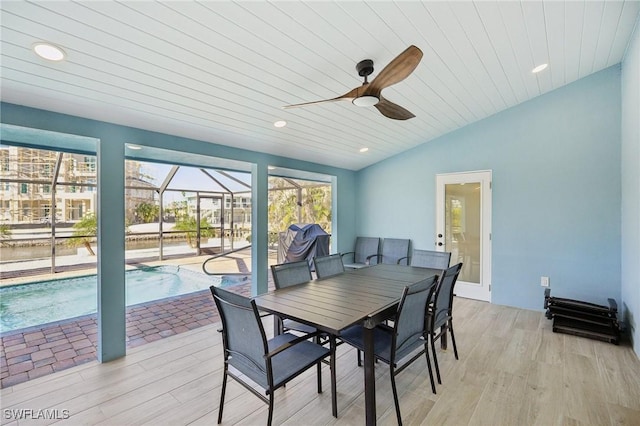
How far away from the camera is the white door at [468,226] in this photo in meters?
4.40

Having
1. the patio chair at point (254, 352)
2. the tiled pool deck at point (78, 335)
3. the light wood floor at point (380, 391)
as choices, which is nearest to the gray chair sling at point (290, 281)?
the patio chair at point (254, 352)

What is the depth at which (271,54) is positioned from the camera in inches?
86.7

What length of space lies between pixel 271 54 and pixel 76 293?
6.03 m

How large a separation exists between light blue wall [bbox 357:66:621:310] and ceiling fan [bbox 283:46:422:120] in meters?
2.49

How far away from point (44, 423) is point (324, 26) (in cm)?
331

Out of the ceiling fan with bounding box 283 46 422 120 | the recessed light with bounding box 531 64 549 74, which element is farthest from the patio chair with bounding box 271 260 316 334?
the recessed light with bounding box 531 64 549 74

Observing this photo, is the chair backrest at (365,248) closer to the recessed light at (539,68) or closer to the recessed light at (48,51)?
the recessed light at (539,68)

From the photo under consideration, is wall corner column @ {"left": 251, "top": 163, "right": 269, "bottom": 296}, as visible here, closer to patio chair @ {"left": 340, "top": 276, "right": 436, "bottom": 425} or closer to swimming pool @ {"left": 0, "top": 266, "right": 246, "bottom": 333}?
swimming pool @ {"left": 0, "top": 266, "right": 246, "bottom": 333}

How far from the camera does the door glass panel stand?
4.50 metres

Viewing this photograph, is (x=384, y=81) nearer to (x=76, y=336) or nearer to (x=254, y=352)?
(x=254, y=352)

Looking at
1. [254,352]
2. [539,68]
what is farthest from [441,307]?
[539,68]

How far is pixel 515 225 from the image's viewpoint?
4145 millimetres

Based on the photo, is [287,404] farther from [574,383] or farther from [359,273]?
[574,383]

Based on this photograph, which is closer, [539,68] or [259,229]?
[539,68]
